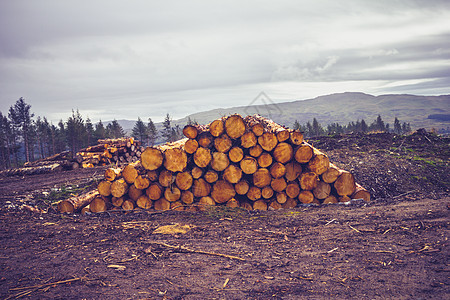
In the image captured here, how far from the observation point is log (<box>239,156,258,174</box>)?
6637 mm

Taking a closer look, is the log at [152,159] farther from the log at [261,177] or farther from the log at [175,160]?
the log at [261,177]

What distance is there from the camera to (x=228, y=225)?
550 centimetres

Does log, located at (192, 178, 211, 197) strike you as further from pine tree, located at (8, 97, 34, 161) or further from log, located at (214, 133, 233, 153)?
pine tree, located at (8, 97, 34, 161)

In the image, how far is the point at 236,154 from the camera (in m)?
6.67

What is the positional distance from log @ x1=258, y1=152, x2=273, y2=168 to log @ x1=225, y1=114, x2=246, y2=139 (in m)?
0.77

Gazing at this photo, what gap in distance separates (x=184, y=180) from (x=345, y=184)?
406 cm

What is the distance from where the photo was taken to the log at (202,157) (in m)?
6.70

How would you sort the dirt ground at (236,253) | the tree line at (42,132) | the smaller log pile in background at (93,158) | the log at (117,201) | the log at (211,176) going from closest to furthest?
the dirt ground at (236,253) < the log at (211,176) < the log at (117,201) < the smaller log pile in background at (93,158) < the tree line at (42,132)

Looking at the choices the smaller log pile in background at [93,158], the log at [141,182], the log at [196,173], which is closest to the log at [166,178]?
the log at [141,182]

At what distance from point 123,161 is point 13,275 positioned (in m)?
19.0

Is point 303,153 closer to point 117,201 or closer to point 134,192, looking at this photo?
point 134,192

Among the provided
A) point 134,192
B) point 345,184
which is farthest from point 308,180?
point 134,192

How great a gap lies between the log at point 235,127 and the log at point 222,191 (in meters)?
1.21

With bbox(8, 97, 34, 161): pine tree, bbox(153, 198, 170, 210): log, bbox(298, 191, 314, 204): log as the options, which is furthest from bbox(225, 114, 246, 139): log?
bbox(8, 97, 34, 161): pine tree
